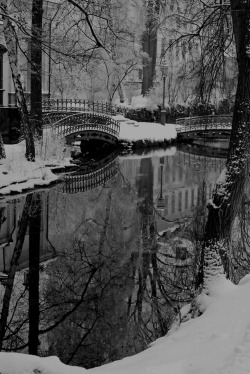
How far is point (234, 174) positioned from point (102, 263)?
407cm

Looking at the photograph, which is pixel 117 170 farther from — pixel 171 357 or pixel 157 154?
pixel 171 357

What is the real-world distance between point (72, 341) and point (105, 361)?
0.77m

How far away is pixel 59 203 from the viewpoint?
687 inches

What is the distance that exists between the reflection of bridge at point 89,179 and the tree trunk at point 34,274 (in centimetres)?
323

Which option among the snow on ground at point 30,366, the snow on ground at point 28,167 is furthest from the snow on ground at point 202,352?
the snow on ground at point 28,167

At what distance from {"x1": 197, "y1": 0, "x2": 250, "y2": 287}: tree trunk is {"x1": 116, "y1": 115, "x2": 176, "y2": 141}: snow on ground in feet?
80.2

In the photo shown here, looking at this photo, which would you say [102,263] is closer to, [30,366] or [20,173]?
[30,366]

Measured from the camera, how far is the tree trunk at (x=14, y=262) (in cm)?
887

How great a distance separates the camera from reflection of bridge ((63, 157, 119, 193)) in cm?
2047

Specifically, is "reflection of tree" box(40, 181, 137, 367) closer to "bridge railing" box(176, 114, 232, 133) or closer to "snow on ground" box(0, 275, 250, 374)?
"snow on ground" box(0, 275, 250, 374)

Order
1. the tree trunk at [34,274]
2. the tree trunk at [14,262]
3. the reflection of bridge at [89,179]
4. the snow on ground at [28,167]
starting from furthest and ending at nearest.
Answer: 1. the reflection of bridge at [89,179]
2. the snow on ground at [28,167]
3. the tree trunk at [14,262]
4. the tree trunk at [34,274]

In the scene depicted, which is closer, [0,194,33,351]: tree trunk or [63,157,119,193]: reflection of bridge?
[0,194,33,351]: tree trunk

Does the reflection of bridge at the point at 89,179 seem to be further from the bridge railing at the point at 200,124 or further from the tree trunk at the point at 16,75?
the bridge railing at the point at 200,124

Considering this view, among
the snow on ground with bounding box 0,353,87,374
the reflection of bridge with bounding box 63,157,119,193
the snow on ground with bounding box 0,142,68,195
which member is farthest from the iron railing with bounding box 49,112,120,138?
the snow on ground with bounding box 0,353,87,374
